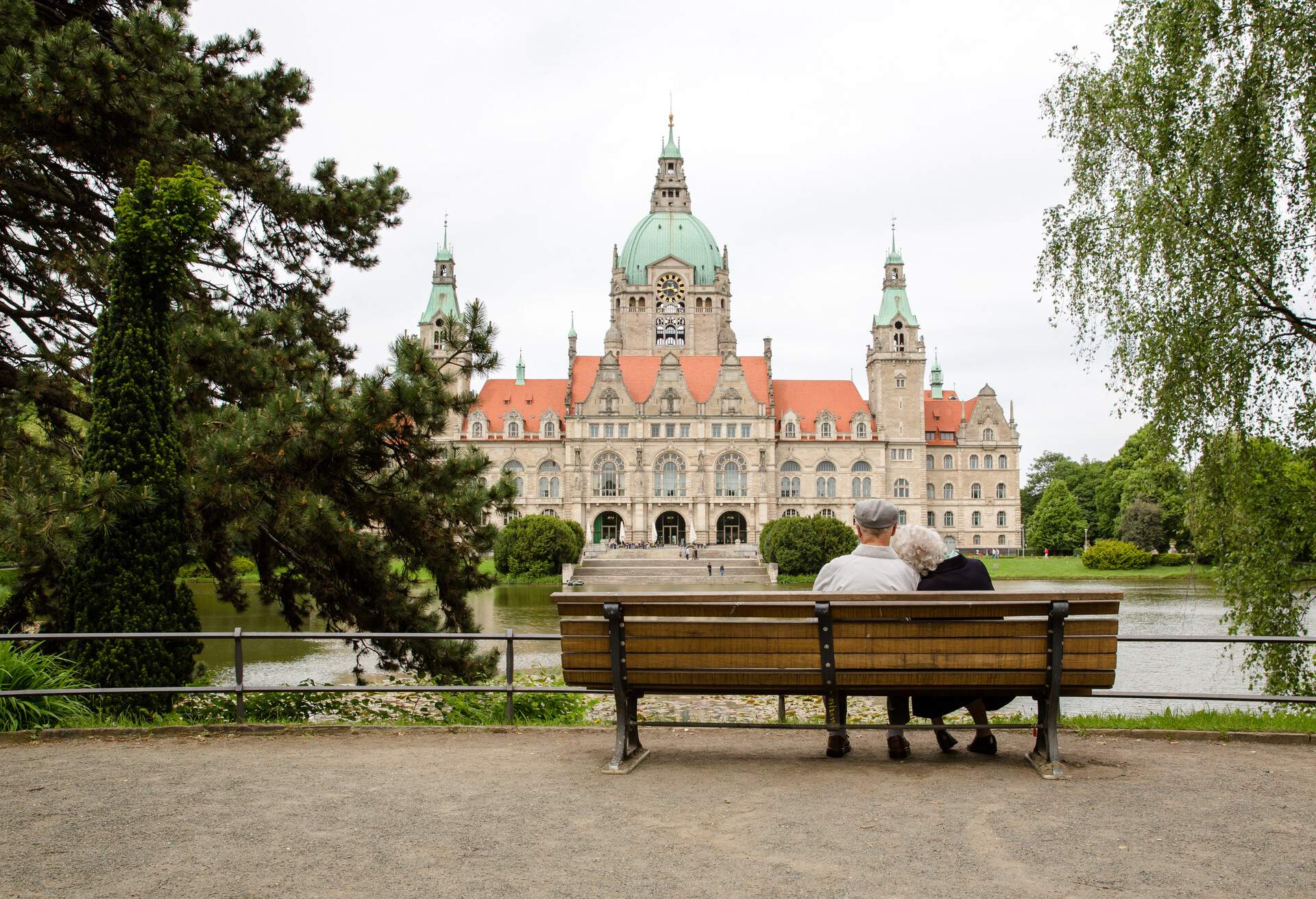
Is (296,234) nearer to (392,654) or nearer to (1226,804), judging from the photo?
(392,654)

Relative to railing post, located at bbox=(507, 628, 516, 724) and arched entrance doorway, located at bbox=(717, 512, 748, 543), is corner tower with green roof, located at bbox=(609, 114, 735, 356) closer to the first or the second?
arched entrance doorway, located at bbox=(717, 512, 748, 543)

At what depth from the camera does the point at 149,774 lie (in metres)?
5.89

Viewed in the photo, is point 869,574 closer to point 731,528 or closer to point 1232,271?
point 1232,271

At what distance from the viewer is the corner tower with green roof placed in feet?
276

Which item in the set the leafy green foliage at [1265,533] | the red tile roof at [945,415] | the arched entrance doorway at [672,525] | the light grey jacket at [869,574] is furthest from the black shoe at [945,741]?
the red tile roof at [945,415]

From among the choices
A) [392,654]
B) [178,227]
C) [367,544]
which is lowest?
[392,654]

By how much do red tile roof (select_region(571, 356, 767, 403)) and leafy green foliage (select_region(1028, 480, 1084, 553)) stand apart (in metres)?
19.9

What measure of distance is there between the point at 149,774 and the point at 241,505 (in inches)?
147

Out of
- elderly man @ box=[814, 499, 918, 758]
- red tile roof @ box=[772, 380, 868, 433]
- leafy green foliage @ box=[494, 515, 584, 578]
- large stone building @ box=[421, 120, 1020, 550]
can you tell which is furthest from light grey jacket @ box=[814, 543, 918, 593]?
red tile roof @ box=[772, 380, 868, 433]

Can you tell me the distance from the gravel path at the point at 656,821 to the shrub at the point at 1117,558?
53306 mm

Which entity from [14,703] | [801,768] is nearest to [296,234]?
[14,703]

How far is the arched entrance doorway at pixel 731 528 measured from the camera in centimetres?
7350

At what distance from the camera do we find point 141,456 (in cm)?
841

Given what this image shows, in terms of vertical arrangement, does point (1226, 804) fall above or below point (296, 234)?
below
